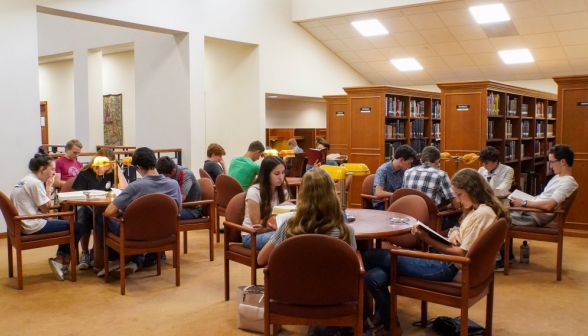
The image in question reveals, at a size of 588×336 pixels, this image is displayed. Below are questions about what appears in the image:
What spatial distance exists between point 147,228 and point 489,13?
7646 millimetres

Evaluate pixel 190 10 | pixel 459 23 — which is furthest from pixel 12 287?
pixel 459 23

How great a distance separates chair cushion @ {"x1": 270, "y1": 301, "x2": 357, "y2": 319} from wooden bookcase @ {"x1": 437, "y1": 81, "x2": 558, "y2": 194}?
202 inches

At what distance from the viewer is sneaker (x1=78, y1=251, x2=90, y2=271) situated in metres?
5.02

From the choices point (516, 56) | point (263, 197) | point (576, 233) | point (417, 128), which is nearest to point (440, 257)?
point (263, 197)

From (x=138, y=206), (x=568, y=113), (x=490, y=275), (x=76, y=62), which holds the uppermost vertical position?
(x=76, y=62)

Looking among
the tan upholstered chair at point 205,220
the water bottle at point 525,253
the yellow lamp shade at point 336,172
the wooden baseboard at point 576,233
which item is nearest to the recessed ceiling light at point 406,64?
the wooden baseboard at point 576,233

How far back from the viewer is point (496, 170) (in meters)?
5.77

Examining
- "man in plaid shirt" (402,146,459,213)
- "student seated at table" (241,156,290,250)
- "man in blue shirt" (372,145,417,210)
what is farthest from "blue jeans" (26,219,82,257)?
"man in plaid shirt" (402,146,459,213)

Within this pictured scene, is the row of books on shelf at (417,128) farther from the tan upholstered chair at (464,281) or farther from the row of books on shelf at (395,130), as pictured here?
the tan upholstered chair at (464,281)

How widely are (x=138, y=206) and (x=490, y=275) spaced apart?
8.58 feet

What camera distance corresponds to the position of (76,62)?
36.4 feet

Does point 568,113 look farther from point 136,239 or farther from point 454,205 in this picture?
point 136,239

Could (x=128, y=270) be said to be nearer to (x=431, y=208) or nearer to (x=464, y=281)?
(x=431, y=208)

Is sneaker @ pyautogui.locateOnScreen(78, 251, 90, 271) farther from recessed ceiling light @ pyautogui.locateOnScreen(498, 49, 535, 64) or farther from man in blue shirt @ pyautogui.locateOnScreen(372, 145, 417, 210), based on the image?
recessed ceiling light @ pyautogui.locateOnScreen(498, 49, 535, 64)
